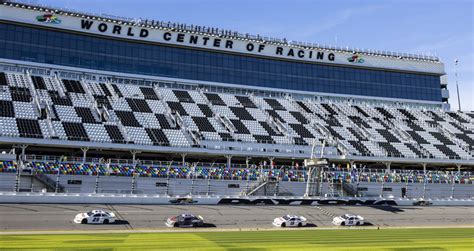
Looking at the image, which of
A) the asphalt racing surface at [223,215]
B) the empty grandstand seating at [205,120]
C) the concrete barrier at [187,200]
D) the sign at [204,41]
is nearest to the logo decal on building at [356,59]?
the sign at [204,41]

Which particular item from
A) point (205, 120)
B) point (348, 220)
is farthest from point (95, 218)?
point (205, 120)

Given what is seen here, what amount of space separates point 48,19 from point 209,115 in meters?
24.5

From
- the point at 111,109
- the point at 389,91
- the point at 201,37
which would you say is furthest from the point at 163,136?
the point at 389,91

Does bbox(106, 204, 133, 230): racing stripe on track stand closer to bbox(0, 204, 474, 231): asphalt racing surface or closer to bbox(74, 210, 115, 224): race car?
bbox(0, 204, 474, 231): asphalt racing surface

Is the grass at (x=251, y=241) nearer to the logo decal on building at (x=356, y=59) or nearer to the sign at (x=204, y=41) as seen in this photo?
the sign at (x=204, y=41)

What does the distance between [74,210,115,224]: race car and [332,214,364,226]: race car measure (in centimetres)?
1844

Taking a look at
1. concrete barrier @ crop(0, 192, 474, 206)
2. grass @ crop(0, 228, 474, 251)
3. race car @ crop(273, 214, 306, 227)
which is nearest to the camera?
grass @ crop(0, 228, 474, 251)

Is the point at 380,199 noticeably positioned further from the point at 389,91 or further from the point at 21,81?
the point at 21,81

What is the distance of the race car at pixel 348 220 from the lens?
41.4 metres

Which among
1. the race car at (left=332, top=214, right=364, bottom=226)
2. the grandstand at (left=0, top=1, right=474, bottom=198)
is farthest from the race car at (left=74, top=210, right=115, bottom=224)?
the race car at (left=332, top=214, right=364, bottom=226)

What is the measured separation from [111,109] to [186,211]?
933 inches

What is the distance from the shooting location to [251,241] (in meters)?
30.5

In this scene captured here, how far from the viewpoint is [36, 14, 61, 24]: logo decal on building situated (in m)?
64.0

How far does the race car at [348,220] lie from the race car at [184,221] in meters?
12.0
